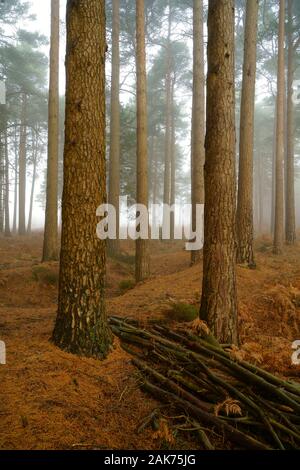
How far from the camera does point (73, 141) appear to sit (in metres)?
4.46

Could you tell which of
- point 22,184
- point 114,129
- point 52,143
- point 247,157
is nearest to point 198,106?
point 247,157

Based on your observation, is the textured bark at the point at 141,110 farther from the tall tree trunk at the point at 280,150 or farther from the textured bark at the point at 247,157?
the tall tree trunk at the point at 280,150

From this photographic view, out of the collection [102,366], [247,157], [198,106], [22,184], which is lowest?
[102,366]

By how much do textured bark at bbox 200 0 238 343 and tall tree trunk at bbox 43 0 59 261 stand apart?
25.7 feet

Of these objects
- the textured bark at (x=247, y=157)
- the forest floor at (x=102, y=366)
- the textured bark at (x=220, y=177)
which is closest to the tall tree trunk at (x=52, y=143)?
the forest floor at (x=102, y=366)

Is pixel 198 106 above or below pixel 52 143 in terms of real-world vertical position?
above

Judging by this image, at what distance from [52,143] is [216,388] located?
10.2m

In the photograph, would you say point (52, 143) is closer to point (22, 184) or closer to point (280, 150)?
point (280, 150)

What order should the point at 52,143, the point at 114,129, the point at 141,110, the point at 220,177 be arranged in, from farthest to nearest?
the point at 114,129
the point at 52,143
the point at 141,110
the point at 220,177

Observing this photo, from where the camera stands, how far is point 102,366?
4359 mm

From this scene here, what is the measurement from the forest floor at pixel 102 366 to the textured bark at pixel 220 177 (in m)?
0.79
